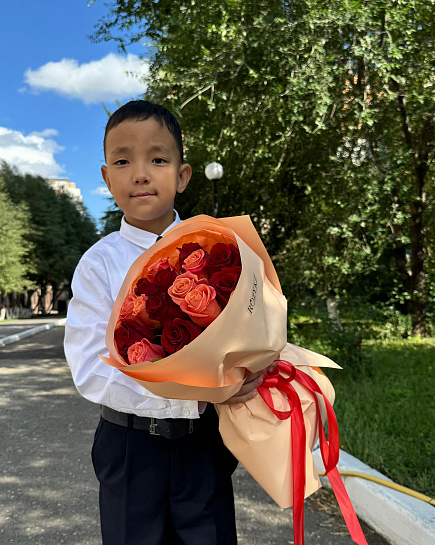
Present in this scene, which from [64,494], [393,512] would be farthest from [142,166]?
[64,494]

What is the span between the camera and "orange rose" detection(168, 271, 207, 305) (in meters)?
1.38

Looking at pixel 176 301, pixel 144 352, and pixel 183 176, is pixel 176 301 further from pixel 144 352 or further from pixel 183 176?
pixel 183 176

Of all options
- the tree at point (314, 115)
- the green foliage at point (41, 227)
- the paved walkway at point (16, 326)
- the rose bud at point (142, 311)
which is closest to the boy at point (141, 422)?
the rose bud at point (142, 311)

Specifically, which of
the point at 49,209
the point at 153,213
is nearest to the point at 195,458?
the point at 153,213

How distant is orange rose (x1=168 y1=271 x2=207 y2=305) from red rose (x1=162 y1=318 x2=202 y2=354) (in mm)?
63

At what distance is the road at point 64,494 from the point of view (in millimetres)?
3133

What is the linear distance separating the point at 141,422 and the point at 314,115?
20.8 ft

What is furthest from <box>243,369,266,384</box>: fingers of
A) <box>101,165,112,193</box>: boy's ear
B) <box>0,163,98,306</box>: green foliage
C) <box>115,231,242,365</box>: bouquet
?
<box>0,163,98,306</box>: green foliage

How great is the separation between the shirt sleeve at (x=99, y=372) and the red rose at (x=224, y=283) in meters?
0.49

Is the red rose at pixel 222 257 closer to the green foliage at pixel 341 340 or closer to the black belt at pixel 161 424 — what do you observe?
the black belt at pixel 161 424

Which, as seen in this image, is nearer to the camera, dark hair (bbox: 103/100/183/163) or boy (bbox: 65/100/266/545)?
boy (bbox: 65/100/266/545)

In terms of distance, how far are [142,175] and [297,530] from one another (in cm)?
129

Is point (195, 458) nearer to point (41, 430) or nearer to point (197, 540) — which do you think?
point (197, 540)

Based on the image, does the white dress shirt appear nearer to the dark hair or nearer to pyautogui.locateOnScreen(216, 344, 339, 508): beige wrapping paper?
pyautogui.locateOnScreen(216, 344, 339, 508): beige wrapping paper
